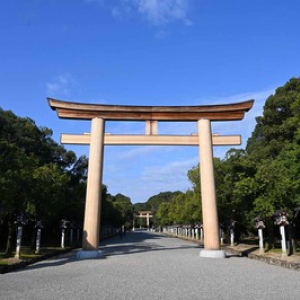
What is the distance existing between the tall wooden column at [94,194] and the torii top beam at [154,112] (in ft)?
1.99

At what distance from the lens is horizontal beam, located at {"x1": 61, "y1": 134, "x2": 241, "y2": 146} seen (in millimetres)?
17797

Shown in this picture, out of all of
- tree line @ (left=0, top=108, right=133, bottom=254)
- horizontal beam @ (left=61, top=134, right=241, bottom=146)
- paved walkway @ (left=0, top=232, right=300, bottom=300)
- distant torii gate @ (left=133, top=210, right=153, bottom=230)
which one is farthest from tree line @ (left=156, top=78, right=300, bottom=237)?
distant torii gate @ (left=133, top=210, right=153, bottom=230)

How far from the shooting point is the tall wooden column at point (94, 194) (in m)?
16.2

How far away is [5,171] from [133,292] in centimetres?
1125

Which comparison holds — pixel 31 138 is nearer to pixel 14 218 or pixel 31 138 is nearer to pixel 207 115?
pixel 14 218

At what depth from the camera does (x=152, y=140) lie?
17859 mm

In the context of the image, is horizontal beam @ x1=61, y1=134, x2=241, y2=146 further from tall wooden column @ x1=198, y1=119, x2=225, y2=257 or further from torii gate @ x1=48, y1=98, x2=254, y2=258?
tall wooden column @ x1=198, y1=119, x2=225, y2=257

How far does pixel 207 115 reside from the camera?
1816cm

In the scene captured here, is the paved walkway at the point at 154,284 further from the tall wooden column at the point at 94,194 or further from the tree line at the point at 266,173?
the tree line at the point at 266,173

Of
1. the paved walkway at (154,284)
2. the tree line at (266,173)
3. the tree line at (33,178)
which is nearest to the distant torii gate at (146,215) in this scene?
the tree line at (33,178)

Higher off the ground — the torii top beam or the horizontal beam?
the torii top beam

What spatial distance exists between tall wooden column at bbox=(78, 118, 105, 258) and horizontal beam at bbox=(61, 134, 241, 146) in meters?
0.52

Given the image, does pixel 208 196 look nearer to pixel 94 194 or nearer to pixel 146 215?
pixel 94 194

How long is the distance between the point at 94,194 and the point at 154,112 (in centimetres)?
537
